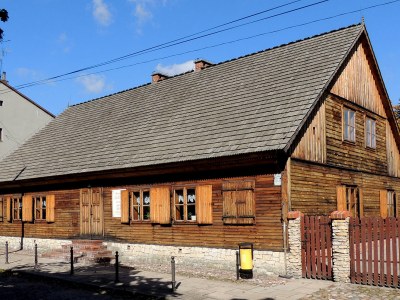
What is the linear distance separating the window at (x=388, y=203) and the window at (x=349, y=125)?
3824 mm

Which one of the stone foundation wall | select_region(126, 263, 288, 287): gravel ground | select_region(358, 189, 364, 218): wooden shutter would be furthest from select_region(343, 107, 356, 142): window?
select_region(126, 263, 288, 287): gravel ground

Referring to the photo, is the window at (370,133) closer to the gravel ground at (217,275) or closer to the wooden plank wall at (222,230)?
the wooden plank wall at (222,230)

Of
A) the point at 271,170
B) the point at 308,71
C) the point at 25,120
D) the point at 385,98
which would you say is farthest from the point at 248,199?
the point at 25,120

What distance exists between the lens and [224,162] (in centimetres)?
1528

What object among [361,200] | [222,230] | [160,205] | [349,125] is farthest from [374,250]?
[160,205]

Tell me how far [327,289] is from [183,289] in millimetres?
3652

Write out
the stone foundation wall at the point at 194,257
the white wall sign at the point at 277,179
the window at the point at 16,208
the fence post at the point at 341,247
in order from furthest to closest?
the window at the point at 16,208
the white wall sign at the point at 277,179
the stone foundation wall at the point at 194,257
the fence post at the point at 341,247

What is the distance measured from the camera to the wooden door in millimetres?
19969

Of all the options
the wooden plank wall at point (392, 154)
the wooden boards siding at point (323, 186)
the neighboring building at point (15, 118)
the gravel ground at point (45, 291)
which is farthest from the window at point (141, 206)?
the neighboring building at point (15, 118)

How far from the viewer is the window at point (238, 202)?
14.8 meters

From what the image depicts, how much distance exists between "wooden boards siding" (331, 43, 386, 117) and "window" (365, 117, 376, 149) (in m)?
0.58

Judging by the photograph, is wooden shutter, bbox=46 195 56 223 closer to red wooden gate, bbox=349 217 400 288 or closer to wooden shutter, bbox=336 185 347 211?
wooden shutter, bbox=336 185 347 211

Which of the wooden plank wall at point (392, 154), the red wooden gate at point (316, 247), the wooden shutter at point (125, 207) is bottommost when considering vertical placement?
the red wooden gate at point (316, 247)

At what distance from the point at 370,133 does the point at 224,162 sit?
855 centimetres
